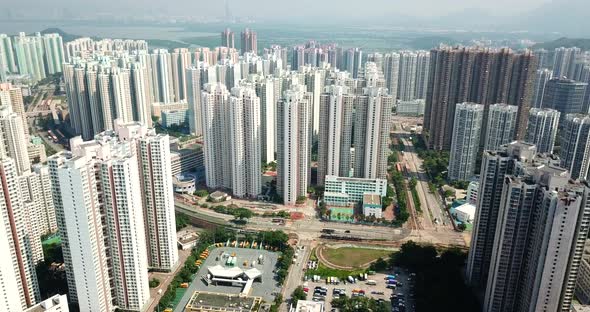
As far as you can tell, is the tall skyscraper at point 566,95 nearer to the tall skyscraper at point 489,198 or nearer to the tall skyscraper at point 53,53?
the tall skyscraper at point 489,198

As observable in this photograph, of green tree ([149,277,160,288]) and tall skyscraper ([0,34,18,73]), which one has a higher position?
tall skyscraper ([0,34,18,73])

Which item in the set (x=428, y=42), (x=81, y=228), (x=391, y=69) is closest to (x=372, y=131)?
(x=81, y=228)

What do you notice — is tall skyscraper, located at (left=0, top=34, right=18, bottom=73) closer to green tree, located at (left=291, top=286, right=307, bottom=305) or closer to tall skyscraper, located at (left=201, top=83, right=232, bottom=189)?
tall skyscraper, located at (left=201, top=83, right=232, bottom=189)

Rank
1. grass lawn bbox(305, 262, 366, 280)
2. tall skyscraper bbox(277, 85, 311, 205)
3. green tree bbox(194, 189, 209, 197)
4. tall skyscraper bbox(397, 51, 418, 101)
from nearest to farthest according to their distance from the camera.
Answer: grass lawn bbox(305, 262, 366, 280) < tall skyscraper bbox(277, 85, 311, 205) < green tree bbox(194, 189, 209, 197) < tall skyscraper bbox(397, 51, 418, 101)

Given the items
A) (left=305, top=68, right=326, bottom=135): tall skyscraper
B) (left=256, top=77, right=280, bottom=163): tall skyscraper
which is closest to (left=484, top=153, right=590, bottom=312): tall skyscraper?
(left=256, top=77, right=280, bottom=163): tall skyscraper

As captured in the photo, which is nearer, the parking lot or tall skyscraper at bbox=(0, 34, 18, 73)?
the parking lot

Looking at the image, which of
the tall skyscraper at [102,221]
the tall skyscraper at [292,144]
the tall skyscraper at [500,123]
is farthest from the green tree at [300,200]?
the tall skyscraper at [500,123]

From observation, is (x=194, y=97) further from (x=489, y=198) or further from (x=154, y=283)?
(x=489, y=198)
